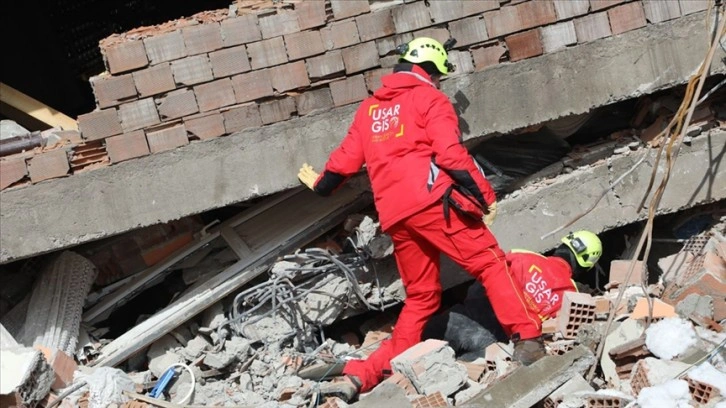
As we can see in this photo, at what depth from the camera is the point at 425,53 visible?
17.4 ft

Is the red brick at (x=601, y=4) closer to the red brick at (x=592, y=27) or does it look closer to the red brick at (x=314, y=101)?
the red brick at (x=592, y=27)

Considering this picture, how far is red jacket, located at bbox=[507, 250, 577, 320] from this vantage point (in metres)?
5.36

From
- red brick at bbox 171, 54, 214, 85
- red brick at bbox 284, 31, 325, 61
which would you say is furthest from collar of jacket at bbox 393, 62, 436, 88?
red brick at bbox 171, 54, 214, 85

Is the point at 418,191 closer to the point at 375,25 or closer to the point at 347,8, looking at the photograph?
the point at 375,25

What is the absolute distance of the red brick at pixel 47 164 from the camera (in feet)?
17.8

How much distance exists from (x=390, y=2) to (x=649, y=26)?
1.68m

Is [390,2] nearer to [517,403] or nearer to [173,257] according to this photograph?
[173,257]

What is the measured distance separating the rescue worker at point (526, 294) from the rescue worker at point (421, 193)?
25cm

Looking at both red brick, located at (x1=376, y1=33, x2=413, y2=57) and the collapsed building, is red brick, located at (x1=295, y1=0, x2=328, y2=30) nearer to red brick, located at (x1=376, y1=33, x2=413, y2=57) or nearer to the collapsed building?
the collapsed building

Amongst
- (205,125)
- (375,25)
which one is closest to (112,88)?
(205,125)

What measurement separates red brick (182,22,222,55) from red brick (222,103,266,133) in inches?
16.4

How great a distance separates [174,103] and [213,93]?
25 centimetres

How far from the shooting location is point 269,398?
5.52 m

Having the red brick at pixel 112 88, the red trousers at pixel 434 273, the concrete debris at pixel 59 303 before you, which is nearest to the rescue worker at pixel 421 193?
the red trousers at pixel 434 273
